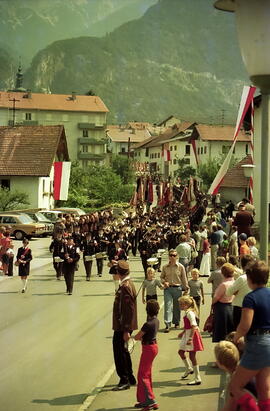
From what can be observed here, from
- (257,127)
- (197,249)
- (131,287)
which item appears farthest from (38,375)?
(257,127)

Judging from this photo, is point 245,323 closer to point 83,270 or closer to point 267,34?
point 267,34

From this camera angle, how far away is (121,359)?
31.9 ft

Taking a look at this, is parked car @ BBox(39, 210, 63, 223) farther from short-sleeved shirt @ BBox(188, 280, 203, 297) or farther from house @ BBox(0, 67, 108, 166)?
house @ BBox(0, 67, 108, 166)

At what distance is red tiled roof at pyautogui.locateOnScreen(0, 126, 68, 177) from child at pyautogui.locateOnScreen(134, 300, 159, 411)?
127ft

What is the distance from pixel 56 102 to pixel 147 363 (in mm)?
117358

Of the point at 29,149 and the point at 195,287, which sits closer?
the point at 195,287

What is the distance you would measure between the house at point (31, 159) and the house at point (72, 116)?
6441 cm

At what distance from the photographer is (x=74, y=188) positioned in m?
55.8

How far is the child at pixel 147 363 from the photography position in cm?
864

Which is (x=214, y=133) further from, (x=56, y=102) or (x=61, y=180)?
(x=61, y=180)

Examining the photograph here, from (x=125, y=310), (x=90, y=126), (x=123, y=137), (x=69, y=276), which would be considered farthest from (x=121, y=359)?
(x=123, y=137)

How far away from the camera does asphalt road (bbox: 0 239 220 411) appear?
9.11 meters

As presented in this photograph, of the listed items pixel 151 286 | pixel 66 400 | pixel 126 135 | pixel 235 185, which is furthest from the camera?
pixel 126 135

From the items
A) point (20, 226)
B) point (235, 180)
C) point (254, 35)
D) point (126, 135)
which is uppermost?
point (126, 135)
